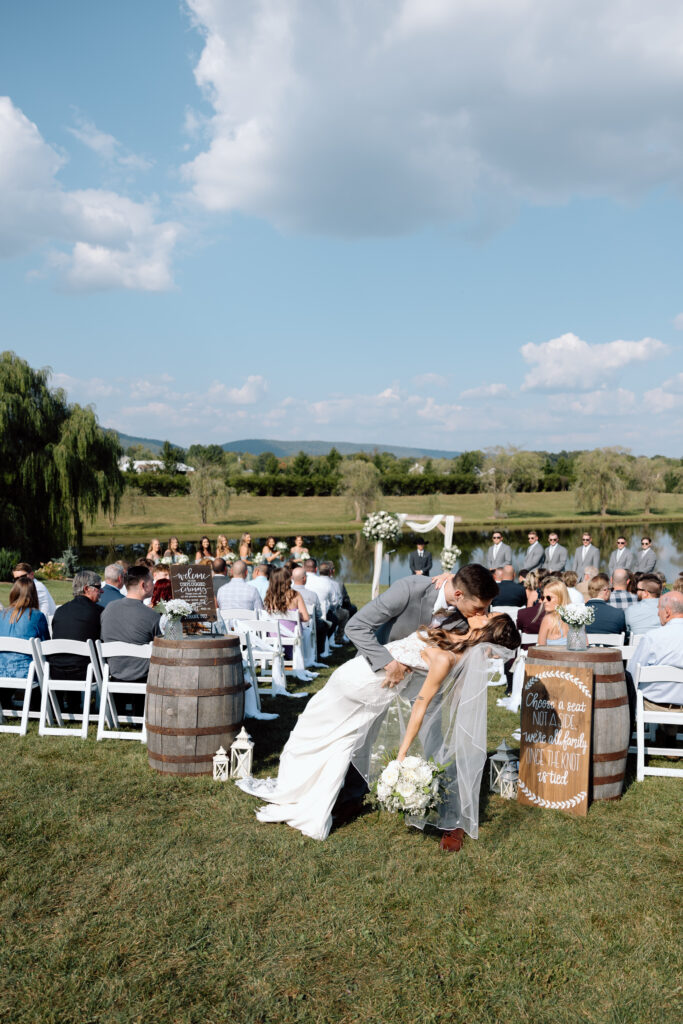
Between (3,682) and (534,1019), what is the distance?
226 inches

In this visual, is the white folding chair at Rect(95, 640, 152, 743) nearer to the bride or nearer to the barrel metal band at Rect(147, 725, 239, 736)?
the barrel metal band at Rect(147, 725, 239, 736)

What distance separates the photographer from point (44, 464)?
27.9 meters

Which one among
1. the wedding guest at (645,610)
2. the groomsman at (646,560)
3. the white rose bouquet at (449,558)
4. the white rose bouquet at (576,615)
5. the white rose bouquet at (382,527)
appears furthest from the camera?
the groomsman at (646,560)

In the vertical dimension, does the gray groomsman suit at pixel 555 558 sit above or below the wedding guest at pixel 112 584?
below

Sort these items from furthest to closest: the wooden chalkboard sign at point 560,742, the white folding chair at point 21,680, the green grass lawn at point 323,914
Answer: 1. the white folding chair at point 21,680
2. the wooden chalkboard sign at point 560,742
3. the green grass lawn at point 323,914

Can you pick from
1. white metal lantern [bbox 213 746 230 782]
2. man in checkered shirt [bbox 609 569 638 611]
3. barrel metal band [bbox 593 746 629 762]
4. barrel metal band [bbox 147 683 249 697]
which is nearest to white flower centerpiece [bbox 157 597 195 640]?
barrel metal band [bbox 147 683 249 697]

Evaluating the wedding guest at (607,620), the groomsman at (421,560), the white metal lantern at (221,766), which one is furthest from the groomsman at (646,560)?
the white metal lantern at (221,766)

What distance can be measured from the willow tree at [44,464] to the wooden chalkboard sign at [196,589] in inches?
891

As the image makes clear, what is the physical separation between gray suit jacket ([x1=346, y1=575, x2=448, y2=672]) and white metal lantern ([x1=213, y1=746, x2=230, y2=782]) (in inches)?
63.5

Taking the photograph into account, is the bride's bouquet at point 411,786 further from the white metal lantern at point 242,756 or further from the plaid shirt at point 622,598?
the plaid shirt at point 622,598

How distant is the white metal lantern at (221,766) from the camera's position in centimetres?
598

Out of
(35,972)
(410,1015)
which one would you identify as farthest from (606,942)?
(35,972)

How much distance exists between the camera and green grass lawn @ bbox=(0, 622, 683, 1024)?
3408 mm

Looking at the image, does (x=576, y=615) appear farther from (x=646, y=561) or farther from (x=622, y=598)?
(x=646, y=561)
